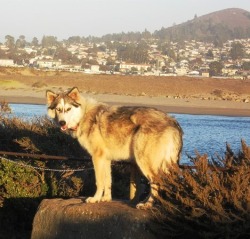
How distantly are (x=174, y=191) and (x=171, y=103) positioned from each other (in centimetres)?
4629

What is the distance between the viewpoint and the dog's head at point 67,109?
859 centimetres

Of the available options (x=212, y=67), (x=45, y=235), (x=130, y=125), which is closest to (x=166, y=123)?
(x=130, y=125)

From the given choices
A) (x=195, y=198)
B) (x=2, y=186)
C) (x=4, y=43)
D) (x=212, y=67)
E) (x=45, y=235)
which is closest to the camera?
(x=195, y=198)

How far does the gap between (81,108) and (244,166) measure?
2.25 m

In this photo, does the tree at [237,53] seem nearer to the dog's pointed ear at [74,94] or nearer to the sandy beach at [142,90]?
the sandy beach at [142,90]

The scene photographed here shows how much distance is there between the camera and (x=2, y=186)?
10.5 m

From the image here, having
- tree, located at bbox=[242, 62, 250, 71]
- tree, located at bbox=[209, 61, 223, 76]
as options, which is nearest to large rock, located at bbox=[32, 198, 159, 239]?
tree, located at bbox=[209, 61, 223, 76]

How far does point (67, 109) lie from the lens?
8.63 m

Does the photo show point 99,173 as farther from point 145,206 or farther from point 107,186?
point 145,206

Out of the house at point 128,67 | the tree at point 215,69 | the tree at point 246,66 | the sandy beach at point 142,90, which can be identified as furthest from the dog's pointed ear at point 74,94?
the tree at point 246,66

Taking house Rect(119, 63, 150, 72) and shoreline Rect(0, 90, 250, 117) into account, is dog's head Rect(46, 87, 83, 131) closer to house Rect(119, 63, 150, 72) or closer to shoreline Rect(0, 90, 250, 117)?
shoreline Rect(0, 90, 250, 117)

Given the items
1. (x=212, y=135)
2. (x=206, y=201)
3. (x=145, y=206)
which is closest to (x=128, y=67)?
(x=212, y=135)

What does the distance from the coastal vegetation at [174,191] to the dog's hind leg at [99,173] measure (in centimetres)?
110

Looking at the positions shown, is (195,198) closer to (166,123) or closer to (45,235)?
(166,123)
